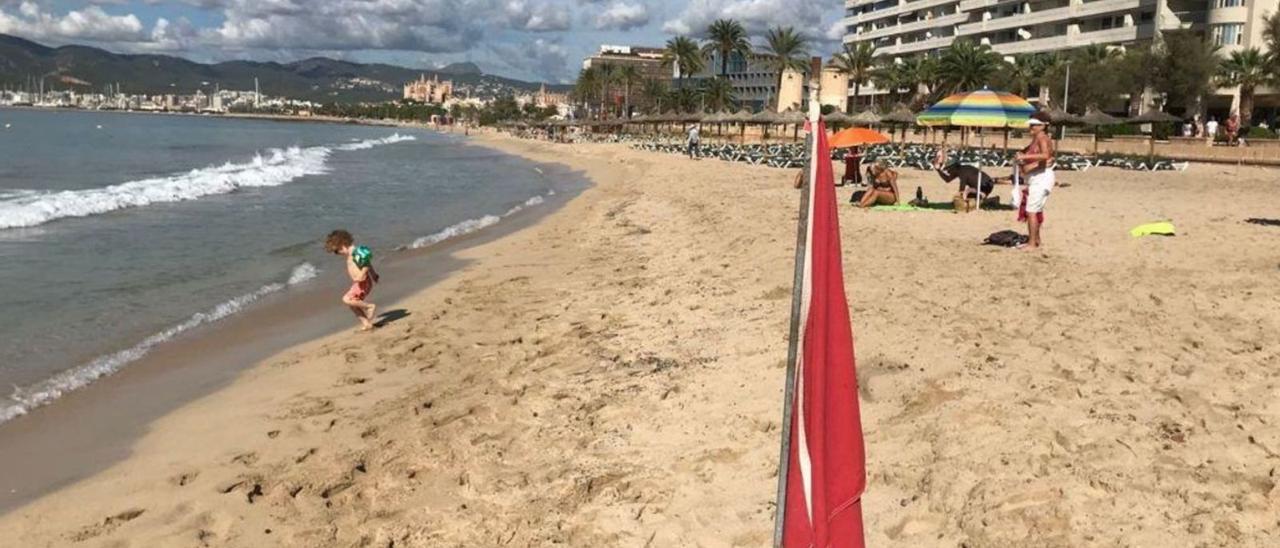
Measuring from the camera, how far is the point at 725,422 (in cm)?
518

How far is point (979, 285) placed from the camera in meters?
7.98

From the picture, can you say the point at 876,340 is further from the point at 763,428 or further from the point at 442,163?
the point at 442,163

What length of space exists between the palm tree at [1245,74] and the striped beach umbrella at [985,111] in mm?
45025

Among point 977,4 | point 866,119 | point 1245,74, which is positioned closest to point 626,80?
point 977,4

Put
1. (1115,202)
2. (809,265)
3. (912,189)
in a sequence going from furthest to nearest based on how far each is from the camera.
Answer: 1. (912,189)
2. (1115,202)
3. (809,265)

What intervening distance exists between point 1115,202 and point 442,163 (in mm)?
34224

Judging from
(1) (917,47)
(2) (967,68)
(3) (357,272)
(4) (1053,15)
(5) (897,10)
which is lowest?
(3) (357,272)

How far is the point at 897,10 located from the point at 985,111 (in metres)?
86.6

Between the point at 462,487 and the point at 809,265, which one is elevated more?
the point at 809,265

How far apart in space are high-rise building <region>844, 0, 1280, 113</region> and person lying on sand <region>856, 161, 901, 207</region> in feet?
167

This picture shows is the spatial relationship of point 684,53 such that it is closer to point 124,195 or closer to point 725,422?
point 124,195

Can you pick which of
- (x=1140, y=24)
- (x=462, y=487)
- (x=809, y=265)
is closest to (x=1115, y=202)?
(x=462, y=487)

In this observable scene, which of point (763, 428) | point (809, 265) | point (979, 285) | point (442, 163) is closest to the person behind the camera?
point (809, 265)

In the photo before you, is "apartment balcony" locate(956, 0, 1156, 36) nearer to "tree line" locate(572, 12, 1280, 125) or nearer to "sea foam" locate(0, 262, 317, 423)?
"tree line" locate(572, 12, 1280, 125)
